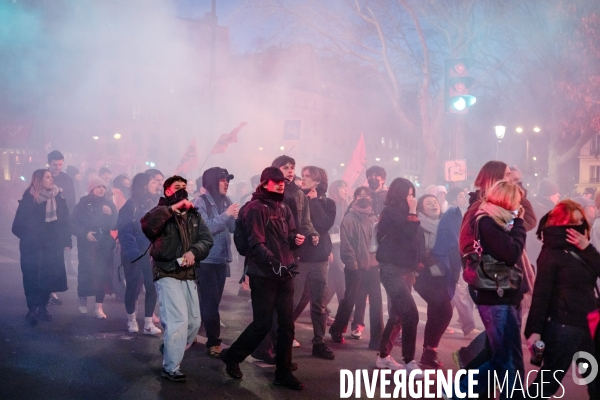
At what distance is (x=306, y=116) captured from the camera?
57844 millimetres

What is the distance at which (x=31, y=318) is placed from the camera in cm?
707

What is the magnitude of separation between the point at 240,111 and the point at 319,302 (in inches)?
1230

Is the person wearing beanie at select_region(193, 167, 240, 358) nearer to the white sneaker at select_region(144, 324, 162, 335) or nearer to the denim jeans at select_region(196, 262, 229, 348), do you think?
the denim jeans at select_region(196, 262, 229, 348)

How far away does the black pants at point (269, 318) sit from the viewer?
194 inches

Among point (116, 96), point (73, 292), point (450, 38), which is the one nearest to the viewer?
point (73, 292)

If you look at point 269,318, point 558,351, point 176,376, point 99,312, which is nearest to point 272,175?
point 269,318

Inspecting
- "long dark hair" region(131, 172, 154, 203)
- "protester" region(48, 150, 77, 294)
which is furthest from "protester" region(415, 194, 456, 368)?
"protester" region(48, 150, 77, 294)

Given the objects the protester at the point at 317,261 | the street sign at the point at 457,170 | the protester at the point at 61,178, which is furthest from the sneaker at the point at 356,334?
the street sign at the point at 457,170

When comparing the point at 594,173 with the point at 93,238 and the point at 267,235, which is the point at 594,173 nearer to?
the point at 93,238

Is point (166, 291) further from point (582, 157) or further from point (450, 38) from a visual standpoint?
point (582, 157)

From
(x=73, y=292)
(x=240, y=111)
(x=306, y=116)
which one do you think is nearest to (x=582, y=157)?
(x=306, y=116)

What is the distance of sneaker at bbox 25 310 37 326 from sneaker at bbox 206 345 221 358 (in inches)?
94.3

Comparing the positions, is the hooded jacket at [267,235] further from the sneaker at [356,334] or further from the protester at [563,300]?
the sneaker at [356,334]

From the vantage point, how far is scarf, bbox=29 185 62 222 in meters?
7.48
